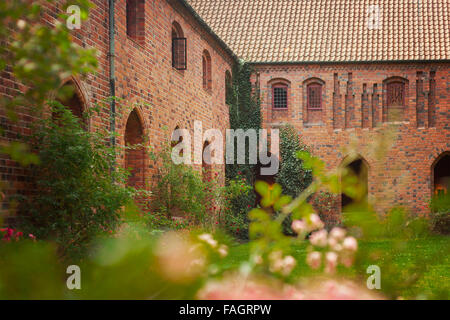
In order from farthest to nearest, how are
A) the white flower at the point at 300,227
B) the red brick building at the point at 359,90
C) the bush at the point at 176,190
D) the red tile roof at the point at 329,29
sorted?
the red tile roof at the point at 329,29 < the red brick building at the point at 359,90 < the bush at the point at 176,190 < the white flower at the point at 300,227

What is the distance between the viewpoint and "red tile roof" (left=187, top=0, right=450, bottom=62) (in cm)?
2131

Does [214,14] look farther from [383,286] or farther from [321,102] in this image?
[383,286]

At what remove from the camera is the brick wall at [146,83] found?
7.77m

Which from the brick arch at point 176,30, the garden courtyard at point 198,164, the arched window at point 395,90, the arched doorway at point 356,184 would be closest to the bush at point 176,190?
the garden courtyard at point 198,164

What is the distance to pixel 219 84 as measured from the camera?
734 inches

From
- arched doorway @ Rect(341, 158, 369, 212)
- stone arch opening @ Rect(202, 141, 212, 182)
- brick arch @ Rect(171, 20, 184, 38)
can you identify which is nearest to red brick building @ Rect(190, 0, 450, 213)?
stone arch opening @ Rect(202, 141, 212, 182)

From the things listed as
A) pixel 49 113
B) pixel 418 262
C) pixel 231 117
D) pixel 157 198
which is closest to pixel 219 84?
pixel 231 117

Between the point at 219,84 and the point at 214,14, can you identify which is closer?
the point at 219,84

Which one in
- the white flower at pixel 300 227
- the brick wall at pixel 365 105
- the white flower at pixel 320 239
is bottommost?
the white flower at pixel 320 239

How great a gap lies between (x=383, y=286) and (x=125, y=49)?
32.4 feet

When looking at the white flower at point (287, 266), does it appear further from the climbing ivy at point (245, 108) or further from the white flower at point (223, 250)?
the climbing ivy at point (245, 108)

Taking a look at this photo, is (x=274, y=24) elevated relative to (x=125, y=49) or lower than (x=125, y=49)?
elevated

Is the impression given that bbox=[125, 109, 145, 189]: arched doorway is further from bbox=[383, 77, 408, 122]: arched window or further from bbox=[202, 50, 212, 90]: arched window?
bbox=[383, 77, 408, 122]: arched window

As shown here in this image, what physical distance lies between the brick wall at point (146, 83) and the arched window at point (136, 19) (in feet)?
0.09
